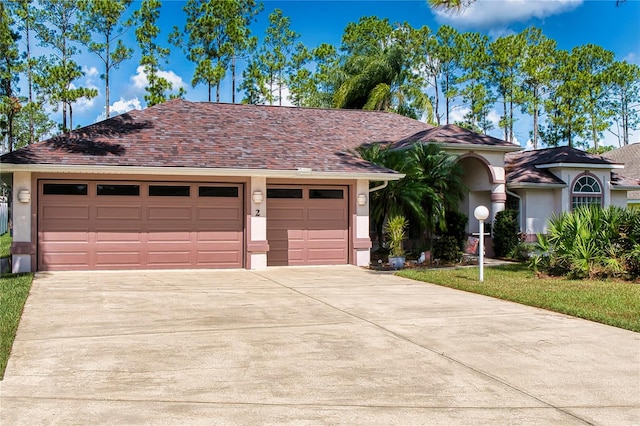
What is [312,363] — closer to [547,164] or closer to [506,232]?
[506,232]

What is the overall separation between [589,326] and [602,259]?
19.7 feet

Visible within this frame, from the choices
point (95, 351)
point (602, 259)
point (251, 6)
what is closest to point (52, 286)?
point (95, 351)

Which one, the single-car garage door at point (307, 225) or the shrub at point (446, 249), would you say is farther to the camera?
the shrub at point (446, 249)

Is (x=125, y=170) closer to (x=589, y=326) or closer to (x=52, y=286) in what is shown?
(x=52, y=286)

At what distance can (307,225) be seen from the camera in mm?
16094

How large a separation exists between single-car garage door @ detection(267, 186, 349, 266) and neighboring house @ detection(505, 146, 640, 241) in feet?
24.2

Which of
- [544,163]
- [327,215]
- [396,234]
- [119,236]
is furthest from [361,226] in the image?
[544,163]

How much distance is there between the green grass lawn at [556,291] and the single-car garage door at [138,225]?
504 cm

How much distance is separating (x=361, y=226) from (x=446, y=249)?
107 inches

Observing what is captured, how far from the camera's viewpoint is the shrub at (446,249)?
16.7m

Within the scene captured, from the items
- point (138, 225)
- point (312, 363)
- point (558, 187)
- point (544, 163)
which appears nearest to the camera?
point (312, 363)

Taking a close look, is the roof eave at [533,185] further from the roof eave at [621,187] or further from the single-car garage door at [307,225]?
the single-car garage door at [307,225]

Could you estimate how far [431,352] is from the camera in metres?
6.40

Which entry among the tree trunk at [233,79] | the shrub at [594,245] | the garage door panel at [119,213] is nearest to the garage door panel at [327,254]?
the garage door panel at [119,213]
